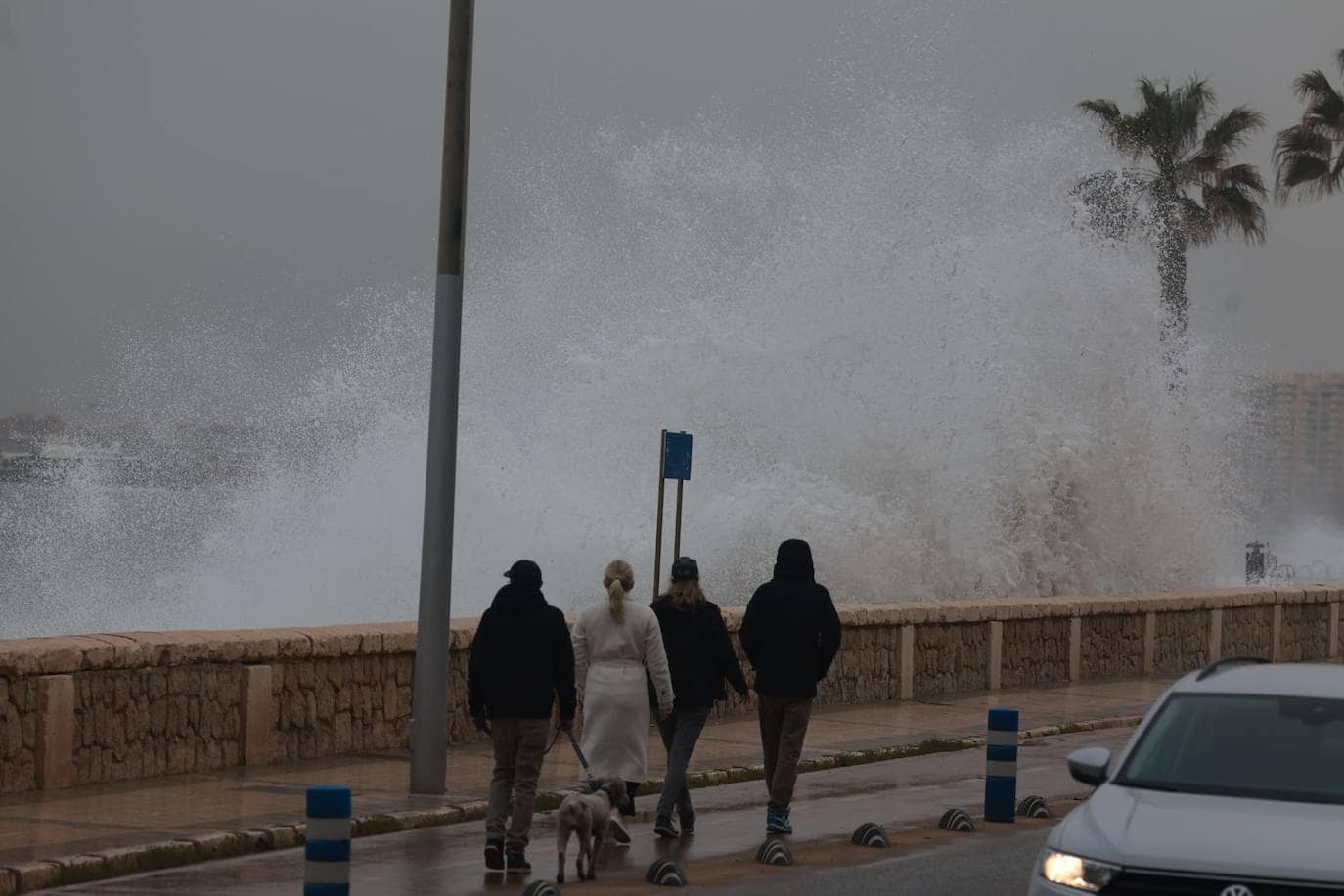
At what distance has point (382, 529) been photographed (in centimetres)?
3806

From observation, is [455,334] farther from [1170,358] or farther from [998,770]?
[1170,358]

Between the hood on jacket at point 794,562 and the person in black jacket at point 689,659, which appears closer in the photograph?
the person in black jacket at point 689,659

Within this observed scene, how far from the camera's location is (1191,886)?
20.9ft

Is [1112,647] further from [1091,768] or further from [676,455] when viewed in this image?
[1091,768]

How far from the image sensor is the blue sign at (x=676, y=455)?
20297mm

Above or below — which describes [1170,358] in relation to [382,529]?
above

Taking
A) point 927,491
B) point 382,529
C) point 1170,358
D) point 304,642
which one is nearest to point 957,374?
point 927,491

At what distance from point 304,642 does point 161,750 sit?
1.43m

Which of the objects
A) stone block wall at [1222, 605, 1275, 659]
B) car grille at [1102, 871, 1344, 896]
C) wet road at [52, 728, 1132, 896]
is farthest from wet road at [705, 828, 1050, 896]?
stone block wall at [1222, 605, 1275, 659]

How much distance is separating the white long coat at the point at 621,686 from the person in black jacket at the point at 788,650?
73cm

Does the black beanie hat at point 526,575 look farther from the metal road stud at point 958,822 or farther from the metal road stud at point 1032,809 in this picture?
the metal road stud at point 1032,809

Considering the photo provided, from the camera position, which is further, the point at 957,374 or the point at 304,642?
the point at 957,374

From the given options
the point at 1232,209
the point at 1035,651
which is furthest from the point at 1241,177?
the point at 1035,651

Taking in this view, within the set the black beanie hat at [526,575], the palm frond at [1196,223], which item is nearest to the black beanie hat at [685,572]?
the black beanie hat at [526,575]
